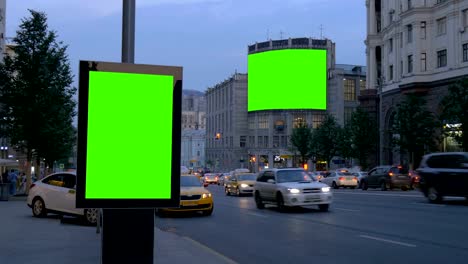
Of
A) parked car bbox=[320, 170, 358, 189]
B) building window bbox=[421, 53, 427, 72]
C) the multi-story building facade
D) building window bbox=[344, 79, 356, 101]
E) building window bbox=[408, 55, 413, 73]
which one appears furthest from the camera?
the multi-story building facade

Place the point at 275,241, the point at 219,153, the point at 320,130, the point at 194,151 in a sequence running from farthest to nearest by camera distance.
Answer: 1. the point at 194,151
2. the point at 219,153
3. the point at 320,130
4. the point at 275,241

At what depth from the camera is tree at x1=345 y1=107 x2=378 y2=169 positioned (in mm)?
61594

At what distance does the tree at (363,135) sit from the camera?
202 ft

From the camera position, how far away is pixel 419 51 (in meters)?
52.9

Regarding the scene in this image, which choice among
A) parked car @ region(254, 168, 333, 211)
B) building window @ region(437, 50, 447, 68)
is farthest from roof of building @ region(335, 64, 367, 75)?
parked car @ region(254, 168, 333, 211)

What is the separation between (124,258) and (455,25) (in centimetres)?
4832

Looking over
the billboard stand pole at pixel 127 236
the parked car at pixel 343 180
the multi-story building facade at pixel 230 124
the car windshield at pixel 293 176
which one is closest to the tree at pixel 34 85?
the car windshield at pixel 293 176

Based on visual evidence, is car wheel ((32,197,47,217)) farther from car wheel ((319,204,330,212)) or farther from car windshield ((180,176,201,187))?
car wheel ((319,204,330,212))

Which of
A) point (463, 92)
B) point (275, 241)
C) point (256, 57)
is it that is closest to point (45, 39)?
point (275, 241)

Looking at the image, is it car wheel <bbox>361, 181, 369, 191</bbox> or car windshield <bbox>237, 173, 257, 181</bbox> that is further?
car wheel <bbox>361, 181, 369, 191</bbox>

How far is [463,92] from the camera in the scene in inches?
1556

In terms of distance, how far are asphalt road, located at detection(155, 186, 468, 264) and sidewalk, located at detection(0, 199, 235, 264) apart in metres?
0.85

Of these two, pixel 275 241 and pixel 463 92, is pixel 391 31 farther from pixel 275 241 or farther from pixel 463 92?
pixel 275 241

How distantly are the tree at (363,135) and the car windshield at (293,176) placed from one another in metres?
40.6
